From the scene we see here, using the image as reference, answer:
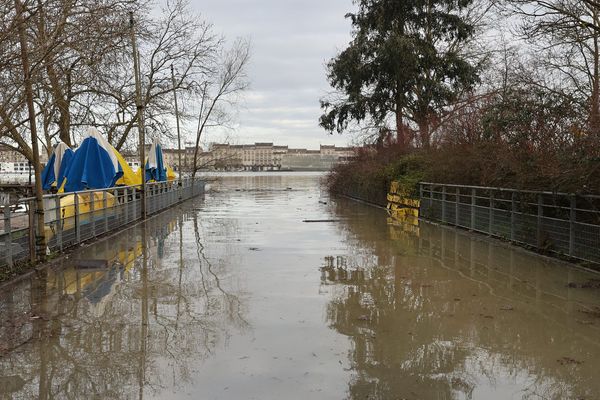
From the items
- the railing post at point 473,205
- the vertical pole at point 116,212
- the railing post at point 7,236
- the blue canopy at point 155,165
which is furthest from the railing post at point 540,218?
the blue canopy at point 155,165

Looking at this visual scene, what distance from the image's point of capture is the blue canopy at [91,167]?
52.3 ft

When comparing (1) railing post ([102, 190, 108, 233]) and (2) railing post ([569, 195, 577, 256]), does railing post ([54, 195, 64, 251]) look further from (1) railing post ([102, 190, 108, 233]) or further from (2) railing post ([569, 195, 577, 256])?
(2) railing post ([569, 195, 577, 256])

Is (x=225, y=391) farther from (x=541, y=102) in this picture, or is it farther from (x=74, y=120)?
(x=74, y=120)

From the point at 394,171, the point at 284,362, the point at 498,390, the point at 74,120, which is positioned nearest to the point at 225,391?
the point at 284,362

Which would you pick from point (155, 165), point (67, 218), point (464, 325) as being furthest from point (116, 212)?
point (464, 325)

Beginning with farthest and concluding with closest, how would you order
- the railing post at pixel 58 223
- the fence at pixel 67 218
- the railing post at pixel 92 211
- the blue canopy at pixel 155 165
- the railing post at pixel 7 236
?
the blue canopy at pixel 155 165 → the railing post at pixel 92 211 → the railing post at pixel 58 223 → the fence at pixel 67 218 → the railing post at pixel 7 236

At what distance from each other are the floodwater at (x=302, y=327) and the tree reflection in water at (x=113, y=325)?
0.07ft

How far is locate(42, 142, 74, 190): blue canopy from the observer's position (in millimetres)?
17669

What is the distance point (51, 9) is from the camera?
8.43 meters

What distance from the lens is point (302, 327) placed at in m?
6.42

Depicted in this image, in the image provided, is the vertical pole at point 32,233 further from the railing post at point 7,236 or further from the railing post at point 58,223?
the railing post at point 58,223

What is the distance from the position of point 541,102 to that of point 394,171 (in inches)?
543

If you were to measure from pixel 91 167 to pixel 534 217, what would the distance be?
11.6 meters

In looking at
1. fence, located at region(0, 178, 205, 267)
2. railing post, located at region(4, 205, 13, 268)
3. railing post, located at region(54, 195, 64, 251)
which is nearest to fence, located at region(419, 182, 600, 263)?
railing post, located at region(4, 205, 13, 268)
